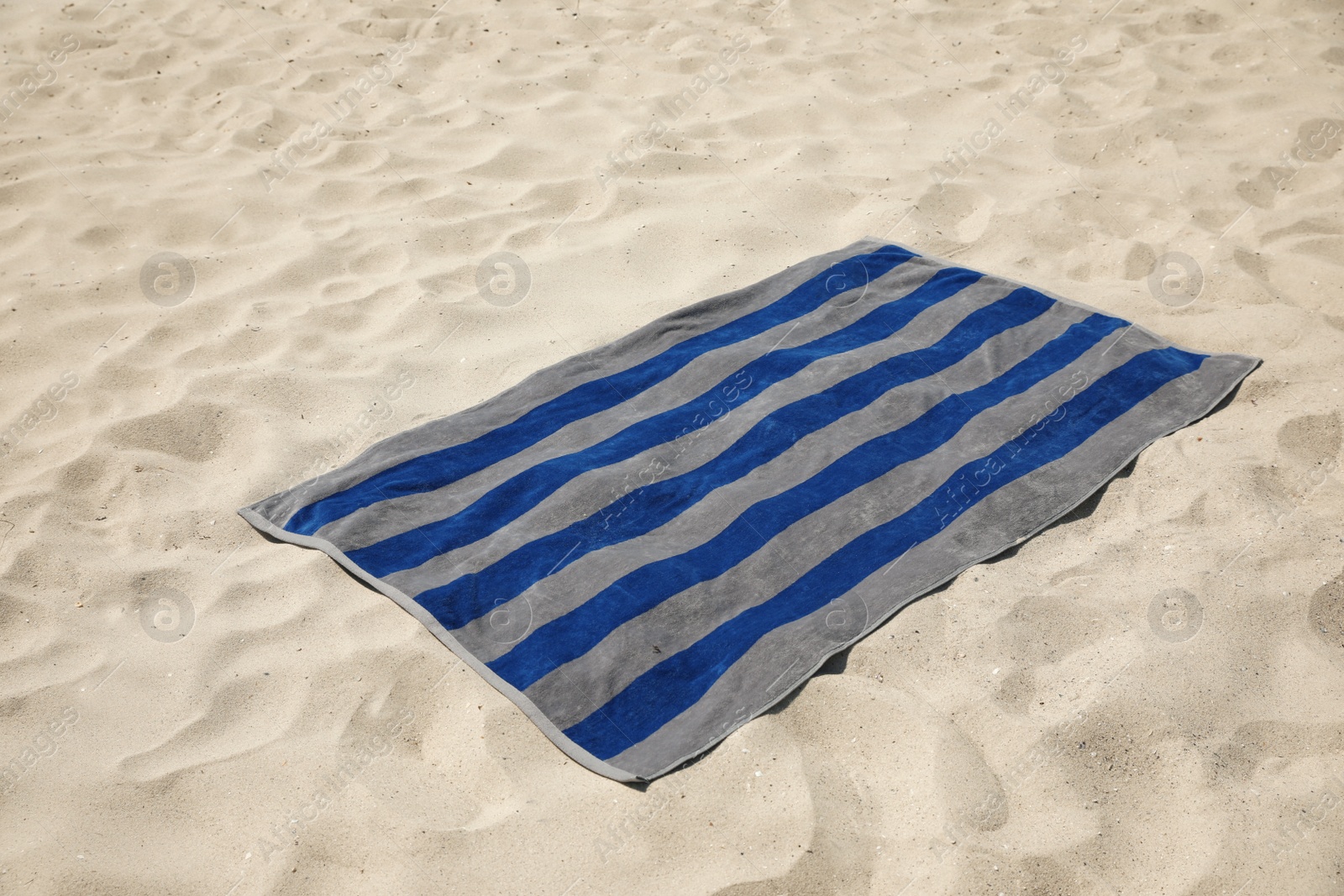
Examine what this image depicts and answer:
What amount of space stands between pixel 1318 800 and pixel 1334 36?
441cm

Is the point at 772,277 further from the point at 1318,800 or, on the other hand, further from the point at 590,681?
the point at 1318,800

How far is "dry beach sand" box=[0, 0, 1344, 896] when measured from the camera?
189cm

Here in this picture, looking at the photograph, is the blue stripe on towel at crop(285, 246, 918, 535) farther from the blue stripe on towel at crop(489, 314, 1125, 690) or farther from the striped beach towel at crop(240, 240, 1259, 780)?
the blue stripe on towel at crop(489, 314, 1125, 690)

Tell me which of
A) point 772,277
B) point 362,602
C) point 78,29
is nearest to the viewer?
point 362,602

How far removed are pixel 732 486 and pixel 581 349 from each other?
91 centimetres

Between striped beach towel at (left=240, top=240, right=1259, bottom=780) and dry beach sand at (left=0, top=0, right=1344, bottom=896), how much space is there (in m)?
0.10

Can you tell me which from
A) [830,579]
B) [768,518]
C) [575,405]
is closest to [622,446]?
[575,405]

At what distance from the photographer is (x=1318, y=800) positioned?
6.11 feet

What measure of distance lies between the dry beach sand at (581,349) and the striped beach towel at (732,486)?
0.10 m

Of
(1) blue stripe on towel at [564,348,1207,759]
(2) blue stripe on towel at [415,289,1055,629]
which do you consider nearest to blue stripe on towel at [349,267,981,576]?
(2) blue stripe on towel at [415,289,1055,629]

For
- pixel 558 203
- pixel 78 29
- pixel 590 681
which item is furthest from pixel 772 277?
pixel 78 29

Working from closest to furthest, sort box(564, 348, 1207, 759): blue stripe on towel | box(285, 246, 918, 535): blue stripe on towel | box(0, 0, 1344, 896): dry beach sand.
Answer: box(0, 0, 1344, 896): dry beach sand → box(564, 348, 1207, 759): blue stripe on towel → box(285, 246, 918, 535): blue stripe on towel

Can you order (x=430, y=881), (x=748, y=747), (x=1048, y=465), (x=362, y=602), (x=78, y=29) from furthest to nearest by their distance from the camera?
(x=78, y=29) → (x=1048, y=465) → (x=362, y=602) → (x=748, y=747) → (x=430, y=881)

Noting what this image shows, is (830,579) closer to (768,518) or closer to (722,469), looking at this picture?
(768,518)
